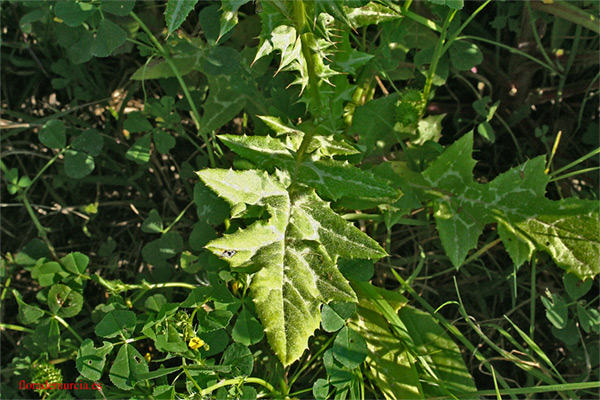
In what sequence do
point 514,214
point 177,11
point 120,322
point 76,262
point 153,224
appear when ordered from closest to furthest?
point 177,11, point 120,322, point 514,214, point 76,262, point 153,224

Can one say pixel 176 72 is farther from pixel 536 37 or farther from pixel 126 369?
pixel 536 37

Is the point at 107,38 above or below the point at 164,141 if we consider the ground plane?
above

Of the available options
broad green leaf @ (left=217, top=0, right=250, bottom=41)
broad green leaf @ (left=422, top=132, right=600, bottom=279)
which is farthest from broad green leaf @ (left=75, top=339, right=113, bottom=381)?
broad green leaf @ (left=422, top=132, right=600, bottom=279)

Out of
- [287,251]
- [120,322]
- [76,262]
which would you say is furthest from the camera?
[76,262]

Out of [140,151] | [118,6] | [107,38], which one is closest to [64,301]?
[140,151]

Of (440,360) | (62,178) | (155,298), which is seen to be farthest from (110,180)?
(440,360)

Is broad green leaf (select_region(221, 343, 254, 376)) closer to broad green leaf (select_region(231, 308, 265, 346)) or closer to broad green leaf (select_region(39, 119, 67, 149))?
broad green leaf (select_region(231, 308, 265, 346))

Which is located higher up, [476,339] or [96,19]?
[96,19]

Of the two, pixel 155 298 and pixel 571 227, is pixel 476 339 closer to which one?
pixel 571 227
